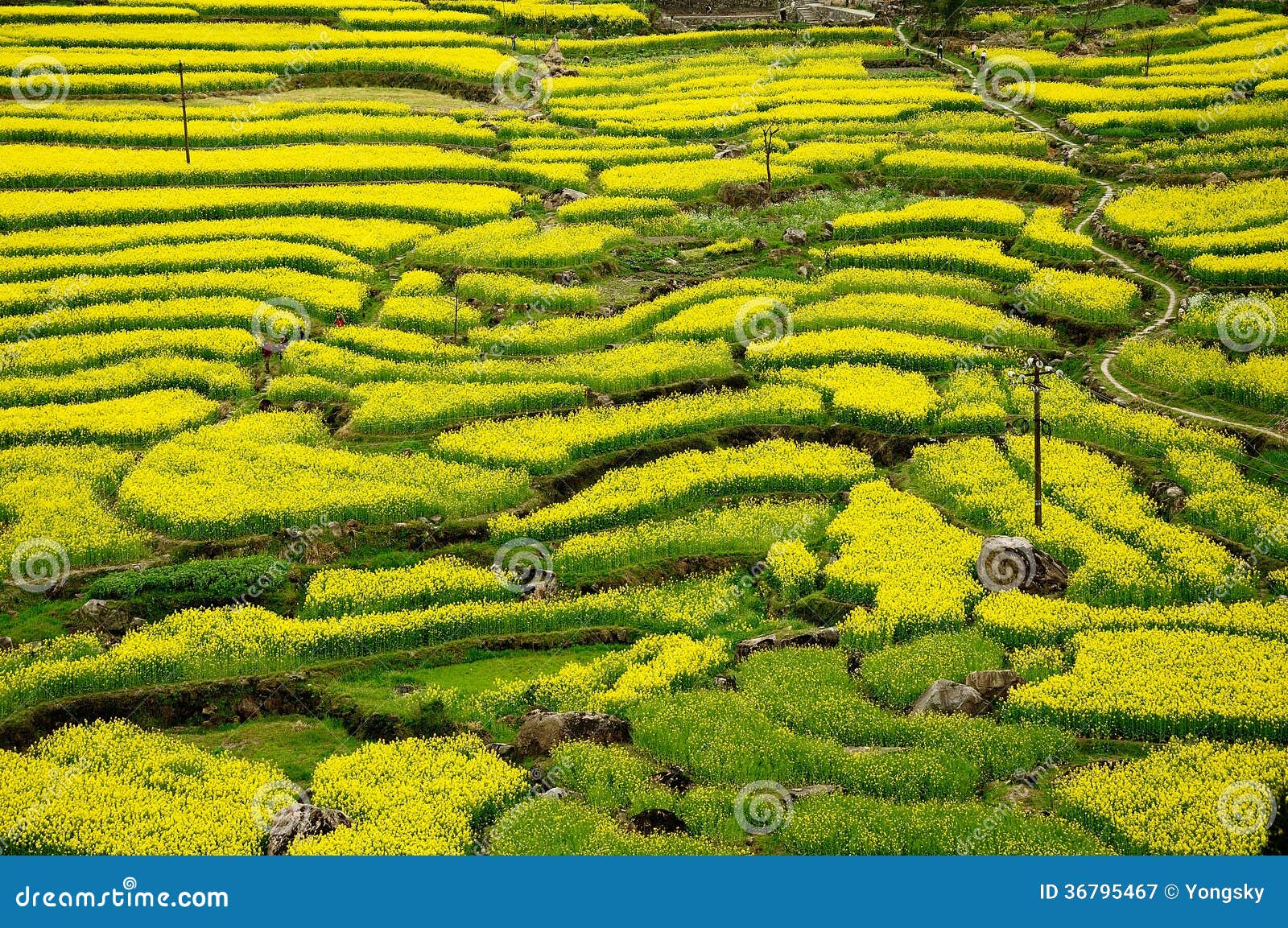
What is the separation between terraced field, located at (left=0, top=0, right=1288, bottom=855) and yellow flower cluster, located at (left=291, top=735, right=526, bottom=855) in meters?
0.08

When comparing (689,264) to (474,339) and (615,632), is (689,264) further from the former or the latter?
(615,632)

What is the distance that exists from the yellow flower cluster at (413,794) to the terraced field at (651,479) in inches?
3.3

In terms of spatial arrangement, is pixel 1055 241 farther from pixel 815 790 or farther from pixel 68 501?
pixel 68 501

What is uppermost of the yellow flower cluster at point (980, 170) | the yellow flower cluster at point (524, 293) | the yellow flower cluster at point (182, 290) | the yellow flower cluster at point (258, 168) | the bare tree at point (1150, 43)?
the bare tree at point (1150, 43)

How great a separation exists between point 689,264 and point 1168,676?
80.1 feet

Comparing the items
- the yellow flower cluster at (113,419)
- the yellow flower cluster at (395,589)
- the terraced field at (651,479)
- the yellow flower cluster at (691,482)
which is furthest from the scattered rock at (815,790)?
the yellow flower cluster at (113,419)

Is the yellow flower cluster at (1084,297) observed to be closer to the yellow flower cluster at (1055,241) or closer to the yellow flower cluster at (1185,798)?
the yellow flower cluster at (1055,241)

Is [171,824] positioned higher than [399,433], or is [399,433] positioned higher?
[399,433]

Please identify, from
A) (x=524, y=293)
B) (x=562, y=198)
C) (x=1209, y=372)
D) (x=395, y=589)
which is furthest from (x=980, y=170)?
(x=395, y=589)

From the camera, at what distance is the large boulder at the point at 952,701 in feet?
66.7

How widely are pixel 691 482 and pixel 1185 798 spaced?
13101 mm

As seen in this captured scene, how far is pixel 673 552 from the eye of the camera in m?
26.2

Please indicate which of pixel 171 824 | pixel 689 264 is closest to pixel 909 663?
pixel 171 824

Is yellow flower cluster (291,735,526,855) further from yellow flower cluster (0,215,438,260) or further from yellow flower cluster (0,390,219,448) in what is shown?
yellow flower cluster (0,215,438,260)
